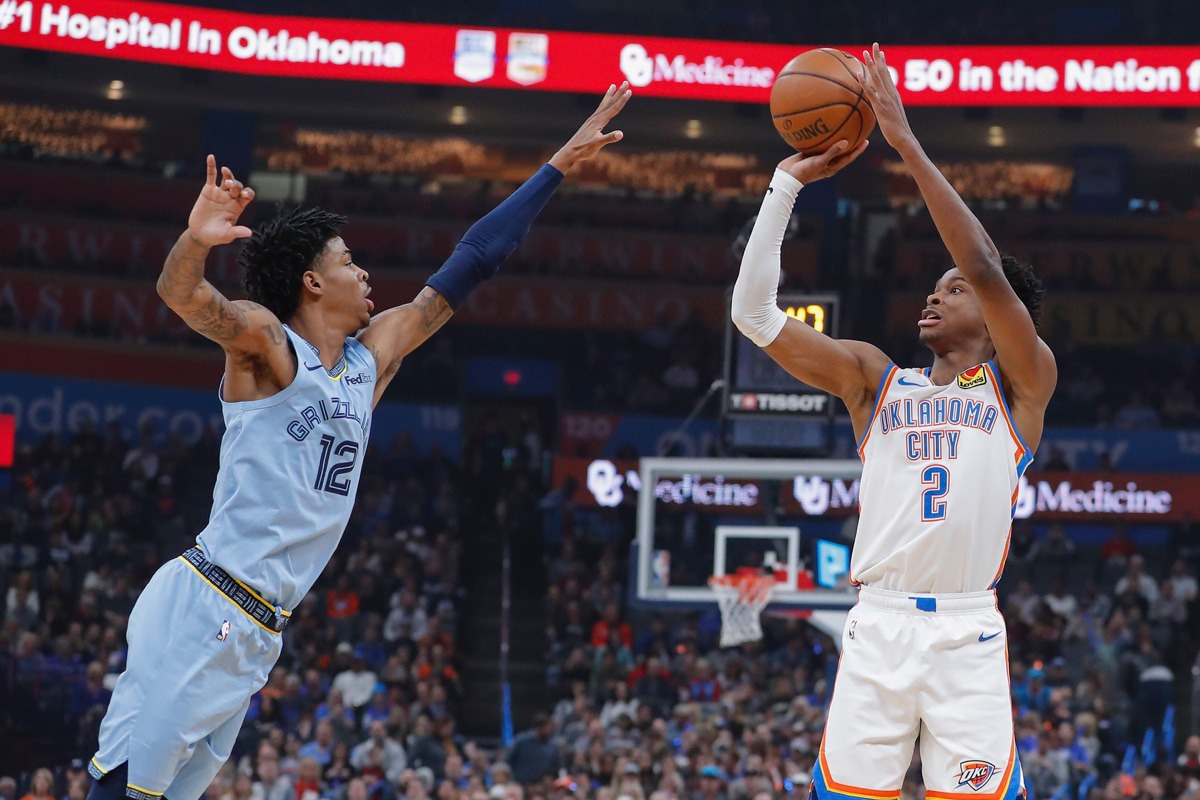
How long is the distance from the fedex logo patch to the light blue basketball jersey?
1.92 meters

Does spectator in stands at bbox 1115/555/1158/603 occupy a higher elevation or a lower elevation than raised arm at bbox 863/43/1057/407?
lower

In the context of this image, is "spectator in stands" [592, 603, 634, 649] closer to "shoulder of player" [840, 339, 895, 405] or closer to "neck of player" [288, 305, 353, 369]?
"shoulder of player" [840, 339, 895, 405]

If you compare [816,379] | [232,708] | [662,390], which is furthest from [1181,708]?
[232,708]

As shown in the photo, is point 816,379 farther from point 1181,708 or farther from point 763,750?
point 1181,708

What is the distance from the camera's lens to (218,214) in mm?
3924

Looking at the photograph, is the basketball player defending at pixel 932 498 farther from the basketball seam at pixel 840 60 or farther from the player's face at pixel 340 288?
the player's face at pixel 340 288

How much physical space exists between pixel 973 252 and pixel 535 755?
10.2 metres

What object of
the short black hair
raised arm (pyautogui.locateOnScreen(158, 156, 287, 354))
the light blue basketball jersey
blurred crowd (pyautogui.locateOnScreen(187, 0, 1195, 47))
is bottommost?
the light blue basketball jersey

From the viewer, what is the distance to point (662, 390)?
21.8 m

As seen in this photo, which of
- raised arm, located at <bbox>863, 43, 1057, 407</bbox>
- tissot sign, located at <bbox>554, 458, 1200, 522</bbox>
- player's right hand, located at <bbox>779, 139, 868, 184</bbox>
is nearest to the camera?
raised arm, located at <bbox>863, 43, 1057, 407</bbox>

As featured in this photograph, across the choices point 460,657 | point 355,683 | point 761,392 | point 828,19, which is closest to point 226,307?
point 761,392

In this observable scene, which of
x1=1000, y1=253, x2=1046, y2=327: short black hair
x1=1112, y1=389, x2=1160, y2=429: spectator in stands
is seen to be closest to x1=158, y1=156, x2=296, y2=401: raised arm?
x1=1000, y1=253, x2=1046, y2=327: short black hair

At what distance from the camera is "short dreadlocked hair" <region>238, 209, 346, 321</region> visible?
14.9 ft

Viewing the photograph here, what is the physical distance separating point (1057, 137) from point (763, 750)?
13.1 metres
